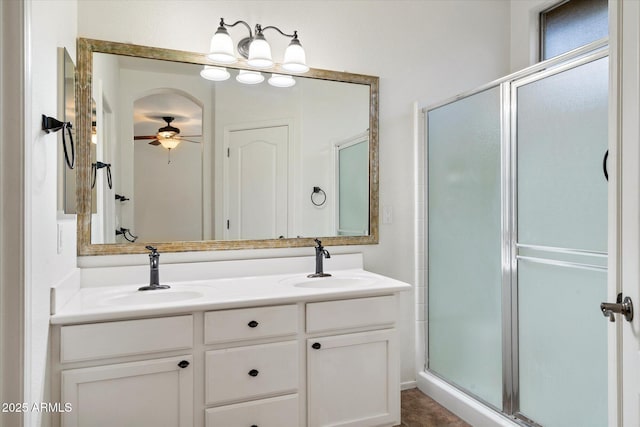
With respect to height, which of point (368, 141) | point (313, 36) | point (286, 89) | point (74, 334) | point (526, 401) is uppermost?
point (313, 36)

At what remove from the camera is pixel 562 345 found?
1.79 m

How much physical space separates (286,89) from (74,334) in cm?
161

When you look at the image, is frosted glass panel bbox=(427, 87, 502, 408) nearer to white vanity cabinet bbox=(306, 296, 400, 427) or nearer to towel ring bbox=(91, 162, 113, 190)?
white vanity cabinet bbox=(306, 296, 400, 427)

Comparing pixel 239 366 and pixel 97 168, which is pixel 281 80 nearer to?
pixel 97 168

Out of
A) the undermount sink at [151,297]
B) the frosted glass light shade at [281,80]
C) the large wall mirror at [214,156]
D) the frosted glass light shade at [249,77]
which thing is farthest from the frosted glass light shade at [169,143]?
the undermount sink at [151,297]

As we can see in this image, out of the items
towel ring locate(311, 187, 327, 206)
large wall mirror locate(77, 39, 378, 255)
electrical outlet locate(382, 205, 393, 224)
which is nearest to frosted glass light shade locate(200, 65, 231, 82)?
large wall mirror locate(77, 39, 378, 255)

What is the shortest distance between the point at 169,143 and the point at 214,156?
0.24 metres

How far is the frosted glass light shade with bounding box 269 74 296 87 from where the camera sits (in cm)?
233

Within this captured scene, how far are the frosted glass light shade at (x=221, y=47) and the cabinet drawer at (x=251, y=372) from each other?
145cm

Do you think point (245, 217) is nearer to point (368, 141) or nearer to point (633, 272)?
point (368, 141)

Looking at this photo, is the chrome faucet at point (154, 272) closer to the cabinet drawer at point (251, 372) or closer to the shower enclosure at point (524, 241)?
the cabinet drawer at point (251, 372)

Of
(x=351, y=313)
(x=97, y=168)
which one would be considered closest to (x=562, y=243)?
(x=351, y=313)

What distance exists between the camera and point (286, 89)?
2.36m

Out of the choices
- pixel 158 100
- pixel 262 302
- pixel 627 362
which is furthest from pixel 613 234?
pixel 158 100
